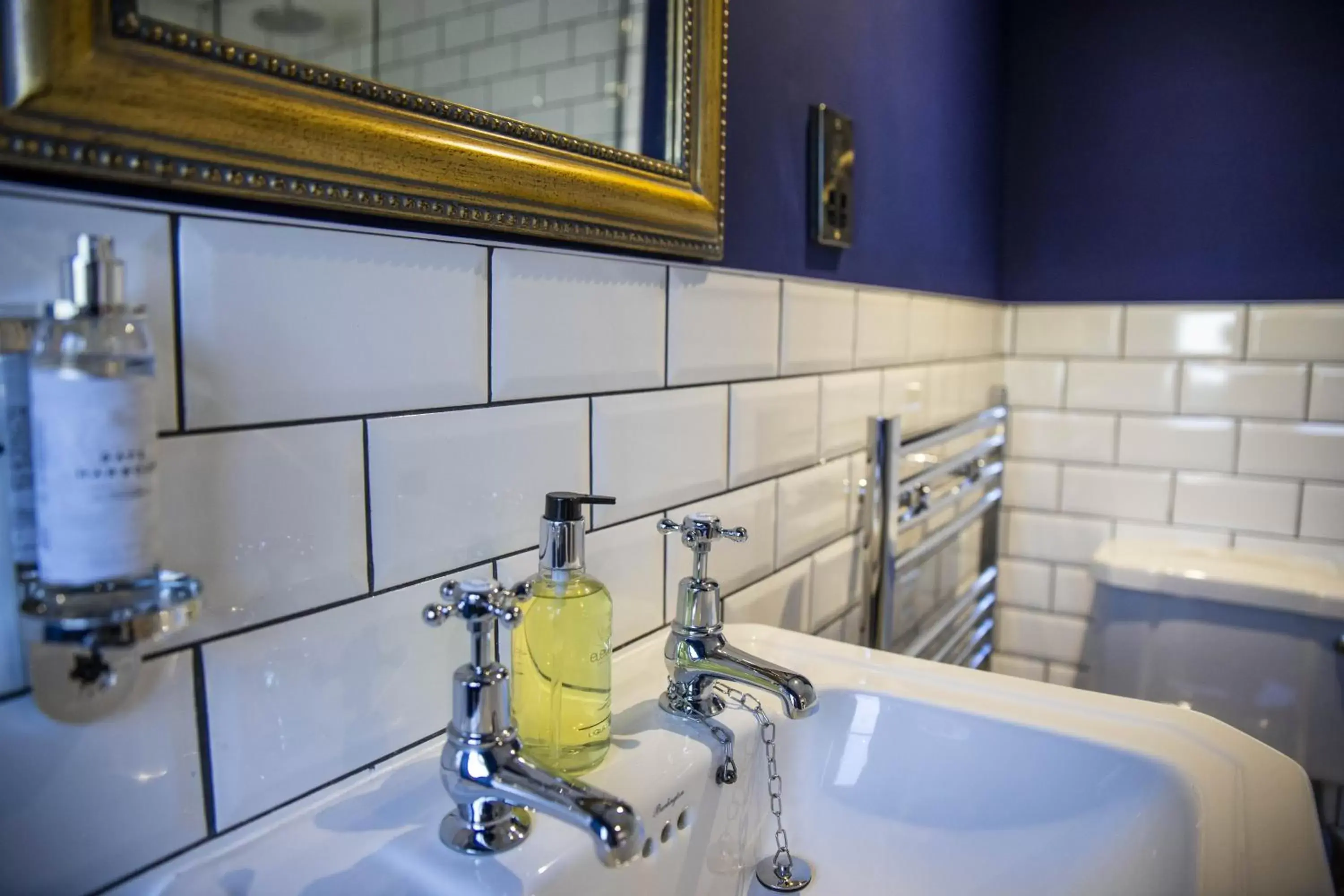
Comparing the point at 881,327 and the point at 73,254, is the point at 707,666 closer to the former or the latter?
the point at 73,254

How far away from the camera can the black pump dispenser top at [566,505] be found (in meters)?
0.51

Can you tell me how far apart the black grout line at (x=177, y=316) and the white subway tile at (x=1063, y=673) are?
1.59 meters

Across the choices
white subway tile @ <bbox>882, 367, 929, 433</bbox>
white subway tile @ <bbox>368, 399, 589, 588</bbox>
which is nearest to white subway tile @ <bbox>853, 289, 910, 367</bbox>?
white subway tile @ <bbox>882, 367, 929, 433</bbox>

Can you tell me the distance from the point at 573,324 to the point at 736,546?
11.7 inches

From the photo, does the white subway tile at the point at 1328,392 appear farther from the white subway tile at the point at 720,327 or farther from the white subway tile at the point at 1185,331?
the white subway tile at the point at 720,327

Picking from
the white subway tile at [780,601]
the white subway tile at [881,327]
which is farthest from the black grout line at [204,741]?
the white subway tile at [881,327]

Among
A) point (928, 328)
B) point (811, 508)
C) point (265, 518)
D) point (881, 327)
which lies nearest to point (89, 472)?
point (265, 518)

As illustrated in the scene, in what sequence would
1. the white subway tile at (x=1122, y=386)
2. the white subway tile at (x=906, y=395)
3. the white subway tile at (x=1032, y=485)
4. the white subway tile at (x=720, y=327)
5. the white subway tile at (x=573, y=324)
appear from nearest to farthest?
the white subway tile at (x=573, y=324), the white subway tile at (x=720, y=327), the white subway tile at (x=906, y=395), the white subway tile at (x=1122, y=386), the white subway tile at (x=1032, y=485)

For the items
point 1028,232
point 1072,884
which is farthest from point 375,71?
point 1028,232

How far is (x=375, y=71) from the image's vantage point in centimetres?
48

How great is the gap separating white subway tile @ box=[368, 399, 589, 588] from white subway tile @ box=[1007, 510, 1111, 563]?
4.10 feet

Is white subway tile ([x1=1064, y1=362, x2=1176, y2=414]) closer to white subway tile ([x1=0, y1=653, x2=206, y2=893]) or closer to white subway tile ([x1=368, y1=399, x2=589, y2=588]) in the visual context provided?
white subway tile ([x1=368, y1=399, x2=589, y2=588])

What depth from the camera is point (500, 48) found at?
61 centimetres

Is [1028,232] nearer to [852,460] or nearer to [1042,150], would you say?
[1042,150]
